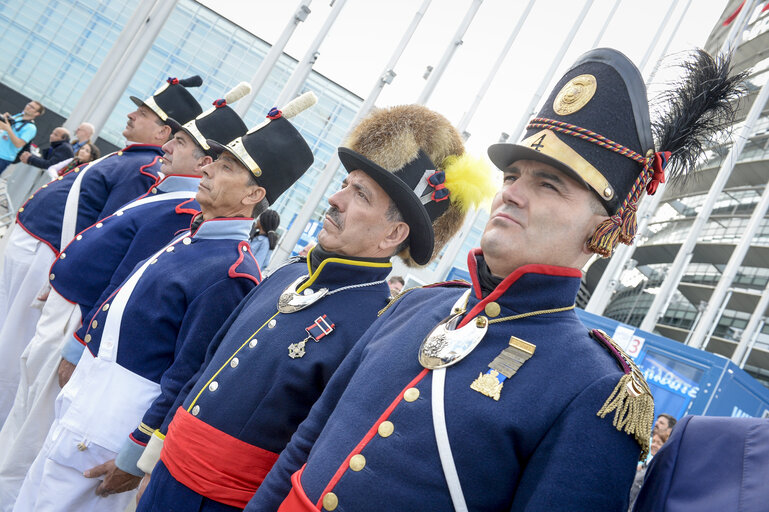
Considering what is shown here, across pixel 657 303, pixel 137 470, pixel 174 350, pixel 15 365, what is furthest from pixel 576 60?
pixel 657 303

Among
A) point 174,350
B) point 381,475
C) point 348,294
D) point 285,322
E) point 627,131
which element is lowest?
point 174,350

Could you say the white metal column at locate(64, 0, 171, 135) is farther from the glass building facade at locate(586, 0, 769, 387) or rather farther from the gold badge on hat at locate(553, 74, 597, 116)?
the glass building facade at locate(586, 0, 769, 387)

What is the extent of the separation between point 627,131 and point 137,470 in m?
2.50

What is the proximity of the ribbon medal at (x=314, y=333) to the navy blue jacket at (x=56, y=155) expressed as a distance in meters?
7.50

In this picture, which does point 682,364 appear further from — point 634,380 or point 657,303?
point 634,380

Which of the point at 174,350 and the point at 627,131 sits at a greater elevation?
the point at 627,131

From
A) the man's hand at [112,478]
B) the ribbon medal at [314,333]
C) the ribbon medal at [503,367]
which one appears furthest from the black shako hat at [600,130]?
the man's hand at [112,478]

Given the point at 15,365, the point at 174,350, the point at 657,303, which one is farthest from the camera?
the point at 657,303

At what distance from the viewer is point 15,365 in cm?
400

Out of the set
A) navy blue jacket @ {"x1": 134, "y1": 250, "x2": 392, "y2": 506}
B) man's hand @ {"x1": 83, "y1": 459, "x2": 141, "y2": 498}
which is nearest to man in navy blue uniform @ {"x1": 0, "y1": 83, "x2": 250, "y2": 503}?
man's hand @ {"x1": 83, "y1": 459, "x2": 141, "y2": 498}

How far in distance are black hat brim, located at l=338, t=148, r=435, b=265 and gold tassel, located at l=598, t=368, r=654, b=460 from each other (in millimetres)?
1245

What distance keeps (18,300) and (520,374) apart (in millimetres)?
4004

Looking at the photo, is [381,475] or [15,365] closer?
[381,475]

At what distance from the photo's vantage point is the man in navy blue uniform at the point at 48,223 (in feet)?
13.2
